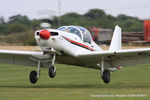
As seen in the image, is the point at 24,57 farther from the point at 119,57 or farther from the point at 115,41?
the point at 115,41

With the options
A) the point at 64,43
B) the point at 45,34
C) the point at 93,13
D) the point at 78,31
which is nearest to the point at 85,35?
the point at 78,31

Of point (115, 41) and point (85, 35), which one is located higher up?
point (85, 35)

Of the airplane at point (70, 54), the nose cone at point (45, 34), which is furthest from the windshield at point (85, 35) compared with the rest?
the nose cone at point (45, 34)

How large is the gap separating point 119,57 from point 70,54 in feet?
7.07

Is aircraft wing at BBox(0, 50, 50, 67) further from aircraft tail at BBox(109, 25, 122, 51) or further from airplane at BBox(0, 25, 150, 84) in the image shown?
aircraft tail at BBox(109, 25, 122, 51)

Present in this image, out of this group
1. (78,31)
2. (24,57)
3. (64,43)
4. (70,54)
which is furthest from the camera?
(24,57)

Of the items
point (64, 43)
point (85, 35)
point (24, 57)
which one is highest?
point (85, 35)

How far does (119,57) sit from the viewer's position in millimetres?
16422

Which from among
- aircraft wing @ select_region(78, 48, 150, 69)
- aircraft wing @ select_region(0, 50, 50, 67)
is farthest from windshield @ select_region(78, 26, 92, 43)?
aircraft wing @ select_region(0, 50, 50, 67)

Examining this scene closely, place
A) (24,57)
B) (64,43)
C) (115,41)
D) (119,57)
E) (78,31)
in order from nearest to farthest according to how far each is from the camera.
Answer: (64,43), (78,31), (119,57), (24,57), (115,41)

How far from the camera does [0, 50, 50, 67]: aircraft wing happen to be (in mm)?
16109
